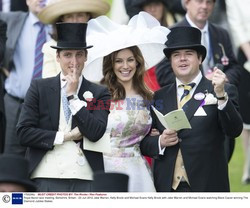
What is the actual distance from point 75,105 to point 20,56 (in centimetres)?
157

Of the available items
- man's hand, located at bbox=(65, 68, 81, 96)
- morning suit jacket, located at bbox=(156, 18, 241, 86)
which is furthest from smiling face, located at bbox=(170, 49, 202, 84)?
morning suit jacket, located at bbox=(156, 18, 241, 86)

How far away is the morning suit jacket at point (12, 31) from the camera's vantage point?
812 cm

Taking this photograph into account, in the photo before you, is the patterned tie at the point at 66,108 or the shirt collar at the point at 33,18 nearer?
the patterned tie at the point at 66,108

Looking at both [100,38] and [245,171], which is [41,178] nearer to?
[100,38]

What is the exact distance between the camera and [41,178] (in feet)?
22.0

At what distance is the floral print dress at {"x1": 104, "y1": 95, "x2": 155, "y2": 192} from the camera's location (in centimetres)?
693

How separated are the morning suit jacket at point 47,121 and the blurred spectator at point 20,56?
1.19m

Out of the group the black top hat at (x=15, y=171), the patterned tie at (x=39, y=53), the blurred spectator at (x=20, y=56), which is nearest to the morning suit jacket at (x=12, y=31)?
the blurred spectator at (x=20, y=56)

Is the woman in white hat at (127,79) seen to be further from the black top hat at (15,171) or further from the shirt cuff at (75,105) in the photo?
the black top hat at (15,171)

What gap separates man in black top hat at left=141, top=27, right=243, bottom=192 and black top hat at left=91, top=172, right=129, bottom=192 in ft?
3.11

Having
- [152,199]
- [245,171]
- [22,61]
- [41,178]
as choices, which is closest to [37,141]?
[41,178]

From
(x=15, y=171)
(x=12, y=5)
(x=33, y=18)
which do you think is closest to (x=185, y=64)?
(x=15, y=171)

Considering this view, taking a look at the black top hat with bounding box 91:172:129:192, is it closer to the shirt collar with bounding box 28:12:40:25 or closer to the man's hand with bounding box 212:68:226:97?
the man's hand with bounding box 212:68:226:97

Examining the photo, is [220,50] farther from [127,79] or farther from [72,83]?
[72,83]
